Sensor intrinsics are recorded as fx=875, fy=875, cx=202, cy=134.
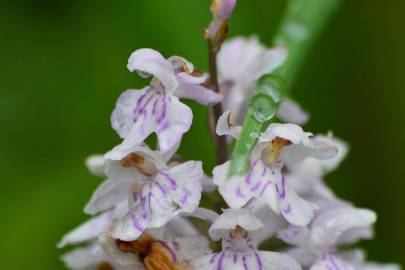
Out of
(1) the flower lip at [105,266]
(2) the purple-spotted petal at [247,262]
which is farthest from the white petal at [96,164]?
(2) the purple-spotted petal at [247,262]

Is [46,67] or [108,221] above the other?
[46,67]

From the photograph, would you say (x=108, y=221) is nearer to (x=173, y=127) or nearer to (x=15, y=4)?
(x=173, y=127)

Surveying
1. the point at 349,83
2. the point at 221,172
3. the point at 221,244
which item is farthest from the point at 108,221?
the point at 349,83

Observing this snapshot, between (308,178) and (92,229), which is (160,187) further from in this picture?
(308,178)

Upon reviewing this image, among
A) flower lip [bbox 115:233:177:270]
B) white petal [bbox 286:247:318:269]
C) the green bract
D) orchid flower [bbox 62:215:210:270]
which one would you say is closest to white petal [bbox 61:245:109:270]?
orchid flower [bbox 62:215:210:270]

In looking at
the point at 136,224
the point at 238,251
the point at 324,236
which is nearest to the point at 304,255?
the point at 324,236

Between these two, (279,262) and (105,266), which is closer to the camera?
(279,262)
